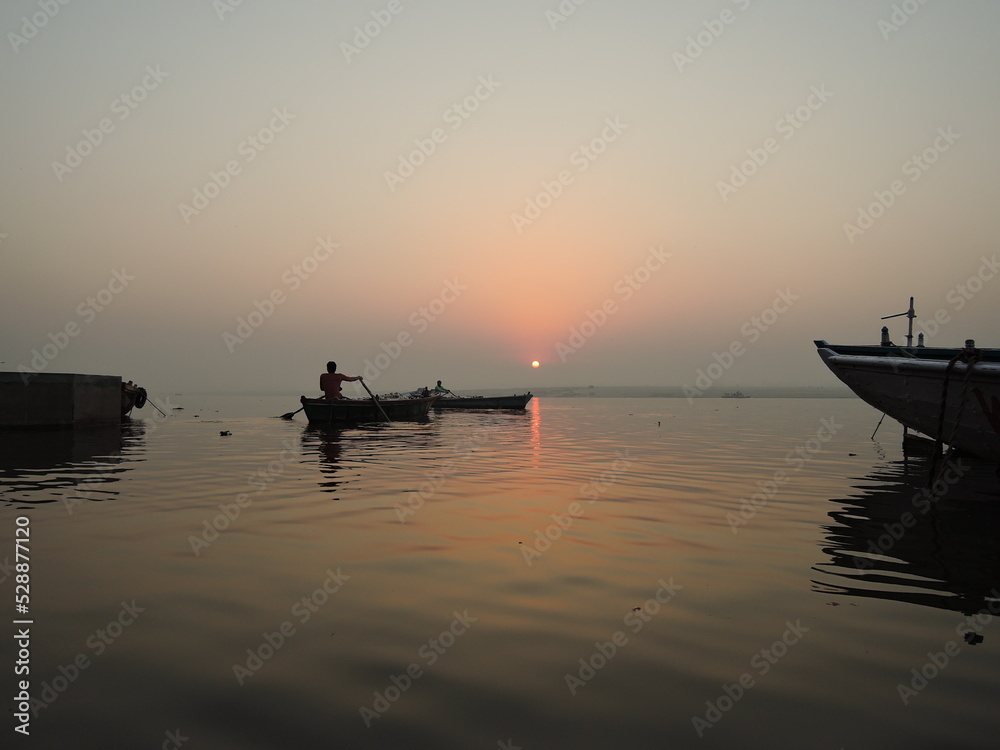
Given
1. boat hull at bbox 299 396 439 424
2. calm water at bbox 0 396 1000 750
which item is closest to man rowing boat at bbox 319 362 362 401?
boat hull at bbox 299 396 439 424

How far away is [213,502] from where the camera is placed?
399 inches

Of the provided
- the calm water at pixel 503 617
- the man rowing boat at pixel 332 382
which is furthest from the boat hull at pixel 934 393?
the man rowing boat at pixel 332 382

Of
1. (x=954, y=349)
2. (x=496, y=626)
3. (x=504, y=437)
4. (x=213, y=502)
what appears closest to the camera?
(x=496, y=626)

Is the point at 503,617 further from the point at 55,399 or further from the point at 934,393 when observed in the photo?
the point at 55,399

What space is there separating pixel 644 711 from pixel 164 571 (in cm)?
477

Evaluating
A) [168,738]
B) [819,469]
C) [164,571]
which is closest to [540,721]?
[168,738]

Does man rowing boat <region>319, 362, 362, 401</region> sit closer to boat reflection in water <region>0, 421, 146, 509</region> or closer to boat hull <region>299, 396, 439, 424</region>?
boat hull <region>299, 396, 439, 424</region>

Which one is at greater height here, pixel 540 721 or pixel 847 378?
pixel 847 378

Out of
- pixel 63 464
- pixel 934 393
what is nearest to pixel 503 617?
pixel 934 393

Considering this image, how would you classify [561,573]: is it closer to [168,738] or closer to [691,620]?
A: [691,620]

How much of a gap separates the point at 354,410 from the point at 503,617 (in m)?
26.8

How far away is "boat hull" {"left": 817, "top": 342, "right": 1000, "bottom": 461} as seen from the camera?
40.9 ft

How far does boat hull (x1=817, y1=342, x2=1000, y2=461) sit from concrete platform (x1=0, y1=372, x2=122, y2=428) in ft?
85.6

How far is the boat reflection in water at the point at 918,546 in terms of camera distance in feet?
19.8
